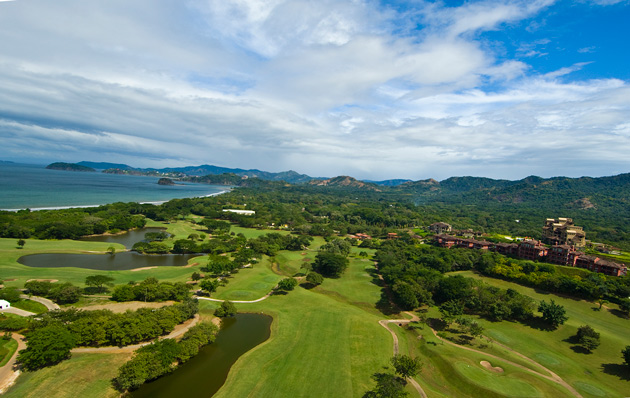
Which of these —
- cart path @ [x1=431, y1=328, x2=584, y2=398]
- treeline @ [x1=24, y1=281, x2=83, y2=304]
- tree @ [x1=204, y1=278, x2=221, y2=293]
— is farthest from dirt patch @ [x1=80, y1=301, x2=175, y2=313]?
cart path @ [x1=431, y1=328, x2=584, y2=398]

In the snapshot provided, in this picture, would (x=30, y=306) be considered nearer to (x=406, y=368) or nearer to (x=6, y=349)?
(x=6, y=349)

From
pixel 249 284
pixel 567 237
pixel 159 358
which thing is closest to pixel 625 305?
pixel 567 237

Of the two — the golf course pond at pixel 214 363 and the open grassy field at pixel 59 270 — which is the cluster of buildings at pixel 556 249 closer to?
the golf course pond at pixel 214 363

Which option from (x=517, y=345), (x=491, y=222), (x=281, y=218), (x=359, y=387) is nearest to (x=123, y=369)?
(x=359, y=387)

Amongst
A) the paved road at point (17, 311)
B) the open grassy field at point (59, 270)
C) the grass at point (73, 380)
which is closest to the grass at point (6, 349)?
the grass at point (73, 380)

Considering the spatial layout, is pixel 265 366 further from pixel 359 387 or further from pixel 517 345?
pixel 517 345
